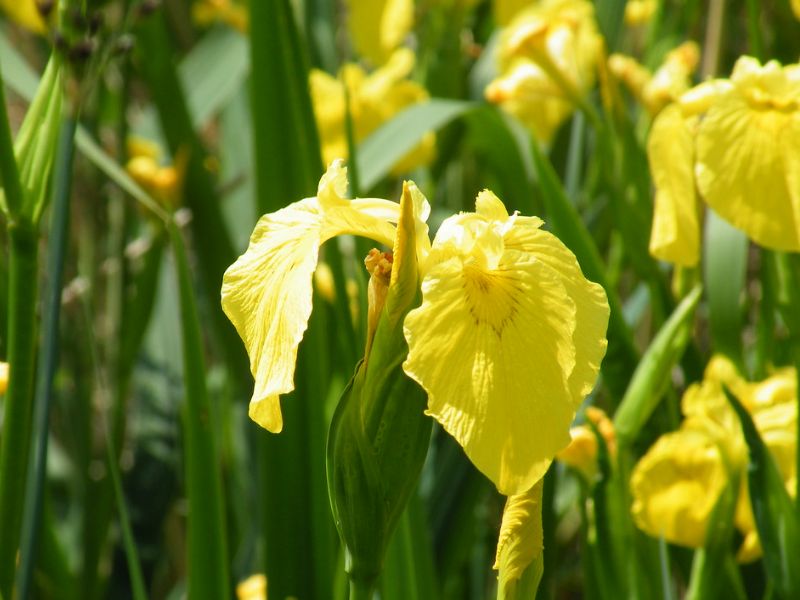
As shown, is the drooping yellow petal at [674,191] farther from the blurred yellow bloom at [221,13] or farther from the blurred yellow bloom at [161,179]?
the blurred yellow bloom at [221,13]

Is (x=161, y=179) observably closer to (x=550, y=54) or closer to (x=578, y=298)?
(x=550, y=54)

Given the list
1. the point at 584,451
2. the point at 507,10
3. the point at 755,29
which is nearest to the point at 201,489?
the point at 584,451

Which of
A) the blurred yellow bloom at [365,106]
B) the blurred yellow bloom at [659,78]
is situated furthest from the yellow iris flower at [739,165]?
the blurred yellow bloom at [365,106]

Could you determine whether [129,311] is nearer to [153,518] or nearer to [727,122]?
[153,518]

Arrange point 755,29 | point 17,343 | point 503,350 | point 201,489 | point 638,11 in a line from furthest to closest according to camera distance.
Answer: point 638,11 → point 755,29 → point 201,489 → point 17,343 → point 503,350

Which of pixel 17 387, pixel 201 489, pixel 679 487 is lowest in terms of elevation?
pixel 679 487

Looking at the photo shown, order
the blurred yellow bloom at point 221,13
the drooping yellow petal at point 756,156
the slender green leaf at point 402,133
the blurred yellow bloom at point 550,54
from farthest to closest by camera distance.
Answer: the blurred yellow bloom at point 221,13 → the blurred yellow bloom at point 550,54 → the slender green leaf at point 402,133 → the drooping yellow petal at point 756,156

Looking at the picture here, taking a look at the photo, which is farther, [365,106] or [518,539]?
[365,106]

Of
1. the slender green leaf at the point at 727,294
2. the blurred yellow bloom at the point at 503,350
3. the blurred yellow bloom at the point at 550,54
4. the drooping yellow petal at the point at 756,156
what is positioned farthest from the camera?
the blurred yellow bloom at the point at 550,54
